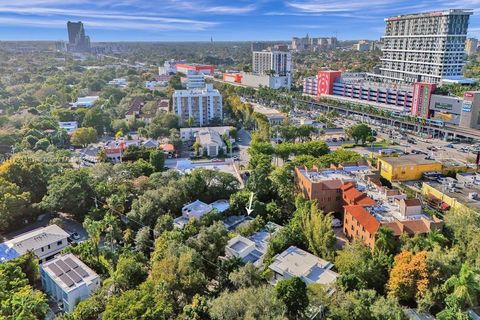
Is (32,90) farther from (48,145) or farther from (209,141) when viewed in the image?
(209,141)

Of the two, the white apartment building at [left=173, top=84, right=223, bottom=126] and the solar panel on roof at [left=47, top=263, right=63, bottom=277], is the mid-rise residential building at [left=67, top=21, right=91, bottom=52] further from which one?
the solar panel on roof at [left=47, top=263, right=63, bottom=277]

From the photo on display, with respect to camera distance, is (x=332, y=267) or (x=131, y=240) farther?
(x=131, y=240)

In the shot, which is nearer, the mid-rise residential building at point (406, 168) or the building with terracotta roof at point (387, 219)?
the building with terracotta roof at point (387, 219)

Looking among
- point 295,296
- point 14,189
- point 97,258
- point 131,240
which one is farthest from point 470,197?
point 14,189

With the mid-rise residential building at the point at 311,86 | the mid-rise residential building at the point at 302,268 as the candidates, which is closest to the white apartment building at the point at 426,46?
the mid-rise residential building at the point at 311,86

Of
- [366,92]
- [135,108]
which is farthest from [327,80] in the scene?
[135,108]

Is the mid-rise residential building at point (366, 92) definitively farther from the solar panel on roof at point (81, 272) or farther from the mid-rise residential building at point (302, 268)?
the solar panel on roof at point (81, 272)
